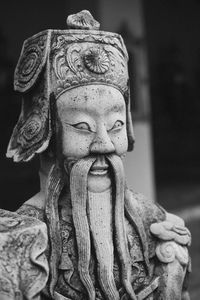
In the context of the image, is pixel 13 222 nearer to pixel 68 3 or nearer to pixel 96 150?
pixel 96 150

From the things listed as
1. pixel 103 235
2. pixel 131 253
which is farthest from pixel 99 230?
pixel 131 253

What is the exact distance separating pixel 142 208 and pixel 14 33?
12.7 ft

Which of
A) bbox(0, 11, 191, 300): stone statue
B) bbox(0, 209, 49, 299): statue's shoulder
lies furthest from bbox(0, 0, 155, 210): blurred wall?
bbox(0, 209, 49, 299): statue's shoulder

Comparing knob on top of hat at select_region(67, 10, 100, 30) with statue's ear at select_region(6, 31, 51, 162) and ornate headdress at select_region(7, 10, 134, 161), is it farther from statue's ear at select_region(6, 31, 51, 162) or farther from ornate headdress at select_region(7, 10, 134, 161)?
statue's ear at select_region(6, 31, 51, 162)

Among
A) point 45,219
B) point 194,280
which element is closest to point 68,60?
point 45,219

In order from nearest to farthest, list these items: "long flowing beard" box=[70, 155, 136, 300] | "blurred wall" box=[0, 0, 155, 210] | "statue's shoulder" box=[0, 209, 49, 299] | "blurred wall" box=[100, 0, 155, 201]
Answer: "statue's shoulder" box=[0, 209, 49, 299], "long flowing beard" box=[70, 155, 136, 300], "blurred wall" box=[0, 0, 155, 210], "blurred wall" box=[100, 0, 155, 201]

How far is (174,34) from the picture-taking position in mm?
8258

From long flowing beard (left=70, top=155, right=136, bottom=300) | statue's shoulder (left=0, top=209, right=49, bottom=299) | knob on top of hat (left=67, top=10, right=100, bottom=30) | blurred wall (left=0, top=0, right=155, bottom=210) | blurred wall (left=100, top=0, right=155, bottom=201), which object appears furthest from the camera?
blurred wall (left=100, top=0, right=155, bottom=201)

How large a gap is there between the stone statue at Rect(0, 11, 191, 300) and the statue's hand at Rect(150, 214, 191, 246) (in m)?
0.07

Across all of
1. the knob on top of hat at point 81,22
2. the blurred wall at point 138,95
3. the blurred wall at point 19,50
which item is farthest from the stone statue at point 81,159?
the blurred wall at point 138,95

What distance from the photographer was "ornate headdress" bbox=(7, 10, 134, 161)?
2078mm

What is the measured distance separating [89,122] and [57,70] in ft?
0.69

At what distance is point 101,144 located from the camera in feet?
6.77

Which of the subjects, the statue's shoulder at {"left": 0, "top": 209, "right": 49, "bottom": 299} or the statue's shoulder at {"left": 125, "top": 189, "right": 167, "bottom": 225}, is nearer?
the statue's shoulder at {"left": 0, "top": 209, "right": 49, "bottom": 299}
